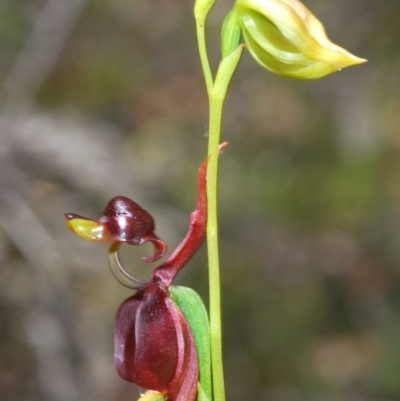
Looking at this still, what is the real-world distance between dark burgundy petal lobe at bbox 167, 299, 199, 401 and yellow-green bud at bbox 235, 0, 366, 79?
41 centimetres

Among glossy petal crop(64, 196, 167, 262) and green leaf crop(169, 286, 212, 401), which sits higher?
glossy petal crop(64, 196, 167, 262)

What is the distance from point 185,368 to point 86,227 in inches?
10.5

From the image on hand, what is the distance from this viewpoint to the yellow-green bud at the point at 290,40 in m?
A: 0.94

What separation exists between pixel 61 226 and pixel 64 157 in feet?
1.53

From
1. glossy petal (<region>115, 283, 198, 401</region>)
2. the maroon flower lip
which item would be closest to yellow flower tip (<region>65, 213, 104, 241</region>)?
the maroon flower lip

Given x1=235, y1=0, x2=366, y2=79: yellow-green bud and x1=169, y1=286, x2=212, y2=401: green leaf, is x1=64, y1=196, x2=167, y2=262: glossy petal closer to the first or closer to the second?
x1=169, y1=286, x2=212, y2=401: green leaf

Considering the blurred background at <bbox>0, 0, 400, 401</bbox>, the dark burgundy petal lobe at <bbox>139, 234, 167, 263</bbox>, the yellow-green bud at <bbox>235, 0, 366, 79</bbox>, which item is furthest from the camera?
the blurred background at <bbox>0, 0, 400, 401</bbox>

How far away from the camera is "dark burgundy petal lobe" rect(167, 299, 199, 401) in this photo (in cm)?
100

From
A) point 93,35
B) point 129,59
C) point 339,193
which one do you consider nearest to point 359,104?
point 339,193

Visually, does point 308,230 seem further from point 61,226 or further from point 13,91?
point 13,91

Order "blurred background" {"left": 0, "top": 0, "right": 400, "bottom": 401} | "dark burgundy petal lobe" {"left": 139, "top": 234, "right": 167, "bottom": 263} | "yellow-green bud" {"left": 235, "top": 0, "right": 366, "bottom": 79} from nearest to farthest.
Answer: "yellow-green bud" {"left": 235, "top": 0, "right": 366, "bottom": 79}, "dark burgundy petal lobe" {"left": 139, "top": 234, "right": 167, "bottom": 263}, "blurred background" {"left": 0, "top": 0, "right": 400, "bottom": 401}

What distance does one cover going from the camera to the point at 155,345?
994 millimetres

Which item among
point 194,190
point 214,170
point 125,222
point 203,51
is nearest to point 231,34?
point 203,51

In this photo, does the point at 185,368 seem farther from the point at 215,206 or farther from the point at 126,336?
the point at 215,206
